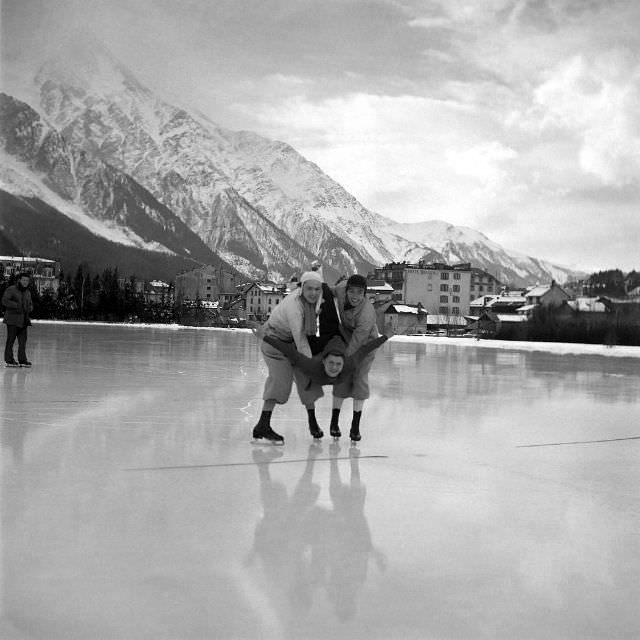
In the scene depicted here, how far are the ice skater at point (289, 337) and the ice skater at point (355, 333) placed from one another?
0.84 feet

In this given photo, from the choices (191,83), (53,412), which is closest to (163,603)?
(53,412)

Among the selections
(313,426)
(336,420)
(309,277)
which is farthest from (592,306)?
(309,277)

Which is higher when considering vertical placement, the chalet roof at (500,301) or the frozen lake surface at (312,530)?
the chalet roof at (500,301)

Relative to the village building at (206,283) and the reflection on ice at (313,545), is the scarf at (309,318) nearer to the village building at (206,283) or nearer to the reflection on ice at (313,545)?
the reflection on ice at (313,545)

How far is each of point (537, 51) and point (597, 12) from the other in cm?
191

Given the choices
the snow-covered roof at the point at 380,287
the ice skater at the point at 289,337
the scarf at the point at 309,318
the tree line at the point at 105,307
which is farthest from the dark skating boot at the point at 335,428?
the snow-covered roof at the point at 380,287

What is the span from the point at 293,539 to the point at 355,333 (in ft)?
9.87

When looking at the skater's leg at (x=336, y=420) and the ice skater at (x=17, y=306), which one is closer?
the skater's leg at (x=336, y=420)

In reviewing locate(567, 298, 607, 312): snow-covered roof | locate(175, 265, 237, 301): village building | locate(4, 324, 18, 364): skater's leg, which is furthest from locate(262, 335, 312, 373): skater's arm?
locate(175, 265, 237, 301): village building

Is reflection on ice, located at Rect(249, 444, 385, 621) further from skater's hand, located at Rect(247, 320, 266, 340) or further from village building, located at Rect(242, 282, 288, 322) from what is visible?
village building, located at Rect(242, 282, 288, 322)

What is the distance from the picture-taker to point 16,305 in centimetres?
1220

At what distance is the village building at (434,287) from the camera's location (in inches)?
4643

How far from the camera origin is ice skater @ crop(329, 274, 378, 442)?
620cm

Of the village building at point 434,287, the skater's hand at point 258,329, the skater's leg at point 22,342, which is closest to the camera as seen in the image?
the skater's hand at point 258,329
